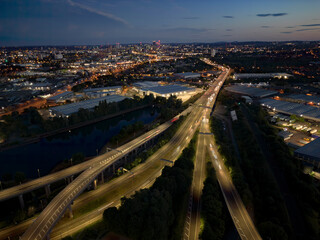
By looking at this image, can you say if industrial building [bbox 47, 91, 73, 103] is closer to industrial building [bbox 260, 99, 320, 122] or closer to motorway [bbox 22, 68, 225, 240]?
motorway [bbox 22, 68, 225, 240]

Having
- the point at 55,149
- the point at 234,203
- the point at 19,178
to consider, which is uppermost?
the point at 19,178

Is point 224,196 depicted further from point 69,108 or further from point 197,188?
point 69,108

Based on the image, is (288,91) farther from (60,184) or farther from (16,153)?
(16,153)

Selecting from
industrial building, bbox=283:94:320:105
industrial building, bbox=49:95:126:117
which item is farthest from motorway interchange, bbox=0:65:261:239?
industrial building, bbox=283:94:320:105

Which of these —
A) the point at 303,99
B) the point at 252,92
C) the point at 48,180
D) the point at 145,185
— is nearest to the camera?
the point at 48,180

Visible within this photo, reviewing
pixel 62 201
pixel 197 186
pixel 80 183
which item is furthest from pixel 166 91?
pixel 62 201

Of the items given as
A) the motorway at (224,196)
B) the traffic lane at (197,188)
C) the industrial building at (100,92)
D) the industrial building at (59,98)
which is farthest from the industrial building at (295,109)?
the industrial building at (59,98)
